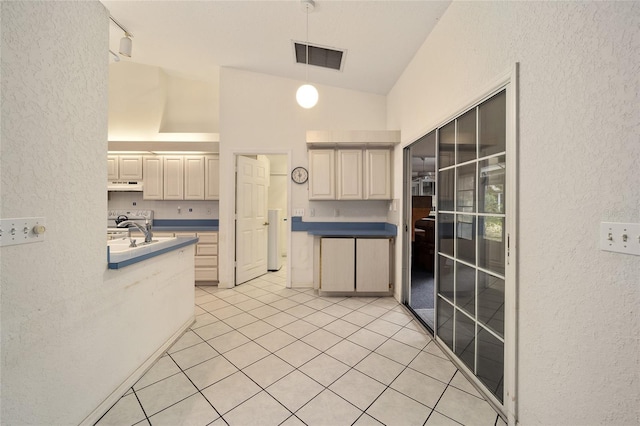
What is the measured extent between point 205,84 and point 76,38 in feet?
12.0

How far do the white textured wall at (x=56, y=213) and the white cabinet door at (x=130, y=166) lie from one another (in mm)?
3184

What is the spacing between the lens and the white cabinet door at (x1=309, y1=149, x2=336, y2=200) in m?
3.67

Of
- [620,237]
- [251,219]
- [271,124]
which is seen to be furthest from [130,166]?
[620,237]

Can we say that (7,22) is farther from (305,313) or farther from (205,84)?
(205,84)

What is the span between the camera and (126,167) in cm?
423

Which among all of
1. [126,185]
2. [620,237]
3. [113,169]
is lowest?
[620,237]

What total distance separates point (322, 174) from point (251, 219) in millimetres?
1463

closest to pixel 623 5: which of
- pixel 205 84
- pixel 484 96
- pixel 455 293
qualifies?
pixel 484 96

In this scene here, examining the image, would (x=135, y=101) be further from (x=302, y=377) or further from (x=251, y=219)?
(x=302, y=377)

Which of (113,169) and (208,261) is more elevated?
(113,169)

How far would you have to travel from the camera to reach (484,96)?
1637mm

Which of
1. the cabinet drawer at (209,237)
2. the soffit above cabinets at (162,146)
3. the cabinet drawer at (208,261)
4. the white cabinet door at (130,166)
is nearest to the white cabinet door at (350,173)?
the soffit above cabinets at (162,146)

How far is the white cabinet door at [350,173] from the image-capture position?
3.65 metres

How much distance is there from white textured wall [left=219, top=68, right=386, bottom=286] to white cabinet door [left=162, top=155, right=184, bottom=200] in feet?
3.04
